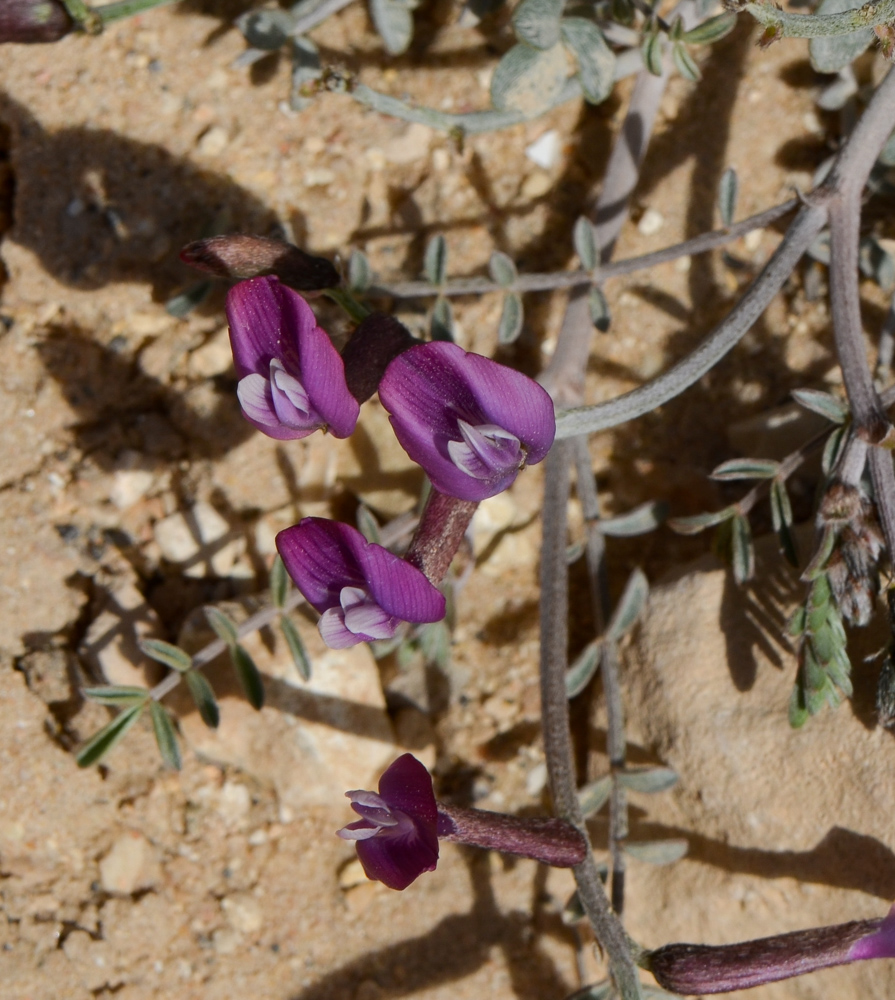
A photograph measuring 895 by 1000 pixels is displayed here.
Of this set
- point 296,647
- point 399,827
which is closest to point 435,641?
point 296,647

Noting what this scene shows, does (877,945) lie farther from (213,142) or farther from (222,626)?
(213,142)

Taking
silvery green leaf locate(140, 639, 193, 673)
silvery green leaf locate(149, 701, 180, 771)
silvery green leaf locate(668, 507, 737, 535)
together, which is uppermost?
silvery green leaf locate(668, 507, 737, 535)

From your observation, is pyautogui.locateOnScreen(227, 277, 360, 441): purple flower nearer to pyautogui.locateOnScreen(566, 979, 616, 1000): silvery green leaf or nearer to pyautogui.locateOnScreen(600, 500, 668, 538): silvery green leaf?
pyautogui.locateOnScreen(600, 500, 668, 538): silvery green leaf

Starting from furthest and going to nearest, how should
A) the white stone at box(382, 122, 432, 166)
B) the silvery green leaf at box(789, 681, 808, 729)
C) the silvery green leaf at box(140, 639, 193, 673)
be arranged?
the white stone at box(382, 122, 432, 166) → the silvery green leaf at box(140, 639, 193, 673) → the silvery green leaf at box(789, 681, 808, 729)

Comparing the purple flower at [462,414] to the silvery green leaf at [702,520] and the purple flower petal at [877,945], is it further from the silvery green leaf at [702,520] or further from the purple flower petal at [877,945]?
the purple flower petal at [877,945]

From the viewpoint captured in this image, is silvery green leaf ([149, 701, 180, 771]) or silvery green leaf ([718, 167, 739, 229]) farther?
silvery green leaf ([718, 167, 739, 229])

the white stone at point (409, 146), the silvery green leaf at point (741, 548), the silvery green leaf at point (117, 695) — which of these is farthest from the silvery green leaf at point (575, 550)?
the white stone at point (409, 146)

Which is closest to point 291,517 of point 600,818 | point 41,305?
point 41,305

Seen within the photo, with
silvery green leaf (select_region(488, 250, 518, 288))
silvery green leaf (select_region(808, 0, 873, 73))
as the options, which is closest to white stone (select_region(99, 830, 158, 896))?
silvery green leaf (select_region(488, 250, 518, 288))
